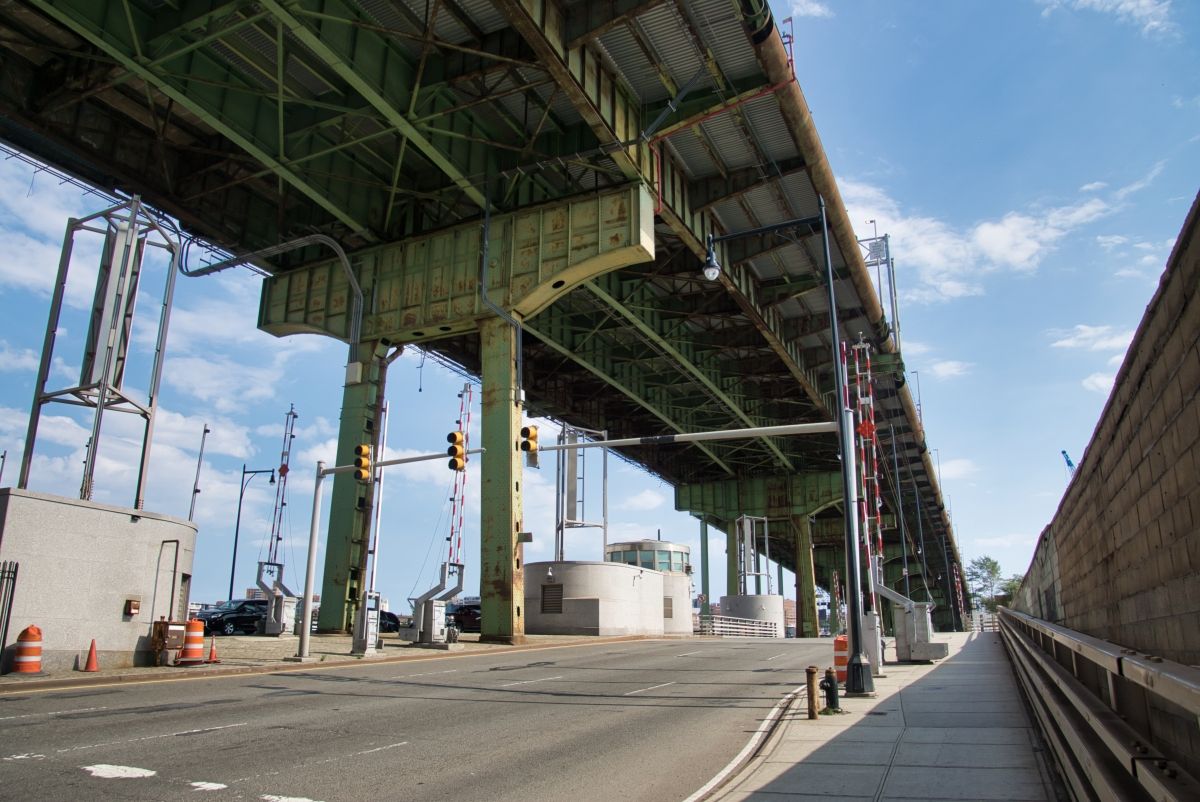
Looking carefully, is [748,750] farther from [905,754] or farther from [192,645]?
[192,645]

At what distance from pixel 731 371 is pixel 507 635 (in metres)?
21.8

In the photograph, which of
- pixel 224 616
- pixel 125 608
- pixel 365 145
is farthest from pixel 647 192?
pixel 224 616

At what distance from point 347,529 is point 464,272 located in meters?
9.31

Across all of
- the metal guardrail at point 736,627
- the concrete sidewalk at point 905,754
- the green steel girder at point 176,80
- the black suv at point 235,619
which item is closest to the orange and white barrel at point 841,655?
the concrete sidewalk at point 905,754

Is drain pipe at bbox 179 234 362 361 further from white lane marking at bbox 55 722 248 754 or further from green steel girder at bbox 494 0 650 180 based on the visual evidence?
white lane marking at bbox 55 722 248 754

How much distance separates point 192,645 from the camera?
55.4 feet

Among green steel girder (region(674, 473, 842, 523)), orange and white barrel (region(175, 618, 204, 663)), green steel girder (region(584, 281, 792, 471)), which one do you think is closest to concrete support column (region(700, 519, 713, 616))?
green steel girder (region(674, 473, 842, 523))

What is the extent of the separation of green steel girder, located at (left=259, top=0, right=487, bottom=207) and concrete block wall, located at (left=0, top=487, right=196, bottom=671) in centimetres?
1126

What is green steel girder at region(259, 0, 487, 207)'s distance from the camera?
61.7 ft

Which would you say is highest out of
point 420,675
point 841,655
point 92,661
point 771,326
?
point 771,326

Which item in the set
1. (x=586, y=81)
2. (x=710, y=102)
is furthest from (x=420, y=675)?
(x=710, y=102)

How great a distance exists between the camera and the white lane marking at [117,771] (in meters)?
7.28

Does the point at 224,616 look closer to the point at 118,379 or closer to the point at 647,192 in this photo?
the point at 118,379

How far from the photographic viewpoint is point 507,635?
82.1ft
